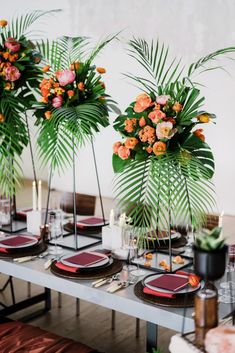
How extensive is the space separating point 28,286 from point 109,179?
3.80 meters

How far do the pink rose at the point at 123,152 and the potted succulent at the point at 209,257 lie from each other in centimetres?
120

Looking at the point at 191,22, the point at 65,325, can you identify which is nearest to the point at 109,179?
the point at 191,22

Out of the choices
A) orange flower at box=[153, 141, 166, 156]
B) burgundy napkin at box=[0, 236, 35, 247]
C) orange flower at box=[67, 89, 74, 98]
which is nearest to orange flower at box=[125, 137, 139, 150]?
orange flower at box=[153, 141, 166, 156]

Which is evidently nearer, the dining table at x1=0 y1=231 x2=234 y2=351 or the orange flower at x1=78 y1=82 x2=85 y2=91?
the dining table at x1=0 y1=231 x2=234 y2=351

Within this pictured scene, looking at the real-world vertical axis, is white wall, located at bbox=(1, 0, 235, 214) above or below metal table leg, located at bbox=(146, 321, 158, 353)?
above

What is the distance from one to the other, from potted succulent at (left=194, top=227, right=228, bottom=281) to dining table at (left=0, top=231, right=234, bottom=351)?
0.58m

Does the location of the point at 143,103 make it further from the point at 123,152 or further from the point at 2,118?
the point at 2,118

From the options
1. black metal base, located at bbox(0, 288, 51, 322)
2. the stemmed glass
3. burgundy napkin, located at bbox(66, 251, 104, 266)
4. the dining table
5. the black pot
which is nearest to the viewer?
the black pot

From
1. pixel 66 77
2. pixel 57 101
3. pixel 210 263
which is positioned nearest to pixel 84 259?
pixel 57 101

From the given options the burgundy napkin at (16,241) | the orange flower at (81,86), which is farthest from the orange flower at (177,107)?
the burgundy napkin at (16,241)

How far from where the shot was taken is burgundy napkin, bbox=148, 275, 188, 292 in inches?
90.1

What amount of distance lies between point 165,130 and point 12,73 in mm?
1169

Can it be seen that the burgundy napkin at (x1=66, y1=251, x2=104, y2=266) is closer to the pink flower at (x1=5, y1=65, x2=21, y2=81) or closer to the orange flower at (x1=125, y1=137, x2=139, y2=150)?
the orange flower at (x1=125, y1=137, x2=139, y2=150)

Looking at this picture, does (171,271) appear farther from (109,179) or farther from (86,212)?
(109,179)
